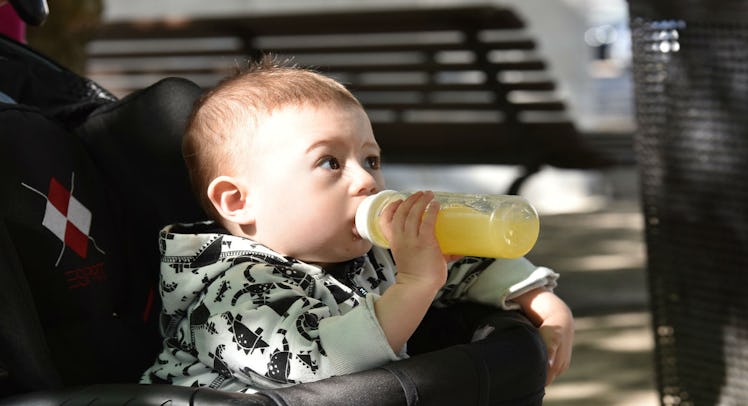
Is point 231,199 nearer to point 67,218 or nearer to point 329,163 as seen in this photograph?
point 329,163

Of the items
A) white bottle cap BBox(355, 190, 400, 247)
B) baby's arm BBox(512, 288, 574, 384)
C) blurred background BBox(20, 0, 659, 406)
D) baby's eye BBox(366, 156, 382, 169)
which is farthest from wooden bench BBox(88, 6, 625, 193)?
white bottle cap BBox(355, 190, 400, 247)

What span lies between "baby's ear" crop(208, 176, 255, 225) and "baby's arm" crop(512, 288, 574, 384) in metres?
0.45

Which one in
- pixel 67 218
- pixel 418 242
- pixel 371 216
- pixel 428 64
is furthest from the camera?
pixel 428 64

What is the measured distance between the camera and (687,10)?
2785 mm

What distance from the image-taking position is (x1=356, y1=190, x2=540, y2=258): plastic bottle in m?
1.49

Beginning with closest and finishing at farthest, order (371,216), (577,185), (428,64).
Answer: (371,216) < (428,64) < (577,185)

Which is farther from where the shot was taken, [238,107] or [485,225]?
[238,107]

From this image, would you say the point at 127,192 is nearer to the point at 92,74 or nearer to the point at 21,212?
the point at 21,212

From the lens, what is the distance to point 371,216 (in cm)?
159

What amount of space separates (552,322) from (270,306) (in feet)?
1.57

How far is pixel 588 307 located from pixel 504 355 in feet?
9.60

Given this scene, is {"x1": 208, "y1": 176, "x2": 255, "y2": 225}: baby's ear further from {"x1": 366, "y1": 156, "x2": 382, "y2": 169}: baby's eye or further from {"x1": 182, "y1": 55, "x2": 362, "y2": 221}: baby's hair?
{"x1": 366, "y1": 156, "x2": 382, "y2": 169}: baby's eye

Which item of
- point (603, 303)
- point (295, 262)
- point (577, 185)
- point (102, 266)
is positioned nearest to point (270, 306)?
point (295, 262)

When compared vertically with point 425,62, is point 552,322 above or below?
below
